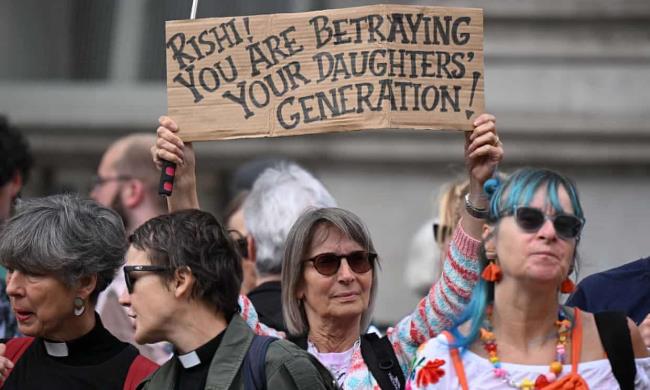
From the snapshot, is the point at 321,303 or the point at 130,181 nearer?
the point at 321,303

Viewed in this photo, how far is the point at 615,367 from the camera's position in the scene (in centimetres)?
484

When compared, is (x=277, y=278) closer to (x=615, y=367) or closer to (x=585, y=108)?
(x=615, y=367)

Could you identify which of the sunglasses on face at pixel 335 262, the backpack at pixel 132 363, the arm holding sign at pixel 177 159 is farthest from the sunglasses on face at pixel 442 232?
the backpack at pixel 132 363

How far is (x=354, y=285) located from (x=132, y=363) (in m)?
0.80

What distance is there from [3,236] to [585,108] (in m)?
5.54

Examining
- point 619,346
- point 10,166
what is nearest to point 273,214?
point 10,166

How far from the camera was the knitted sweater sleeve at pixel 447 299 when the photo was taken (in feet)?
18.1

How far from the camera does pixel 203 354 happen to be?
17.0 feet

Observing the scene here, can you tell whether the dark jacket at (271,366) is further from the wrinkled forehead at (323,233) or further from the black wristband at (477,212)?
the black wristband at (477,212)

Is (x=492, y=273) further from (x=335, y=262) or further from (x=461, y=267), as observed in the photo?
(x=335, y=262)

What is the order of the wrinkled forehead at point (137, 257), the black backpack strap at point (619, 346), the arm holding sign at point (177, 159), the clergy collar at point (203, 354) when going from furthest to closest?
the arm holding sign at point (177, 159) → the wrinkled forehead at point (137, 257) → the clergy collar at point (203, 354) → the black backpack strap at point (619, 346)

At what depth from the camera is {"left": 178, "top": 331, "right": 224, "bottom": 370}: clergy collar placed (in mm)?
5168

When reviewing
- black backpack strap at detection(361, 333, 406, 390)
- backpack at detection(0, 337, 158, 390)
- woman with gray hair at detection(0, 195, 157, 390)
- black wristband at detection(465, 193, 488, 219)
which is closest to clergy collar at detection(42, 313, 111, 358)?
woman with gray hair at detection(0, 195, 157, 390)

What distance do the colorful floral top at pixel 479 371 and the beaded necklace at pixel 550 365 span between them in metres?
0.01
